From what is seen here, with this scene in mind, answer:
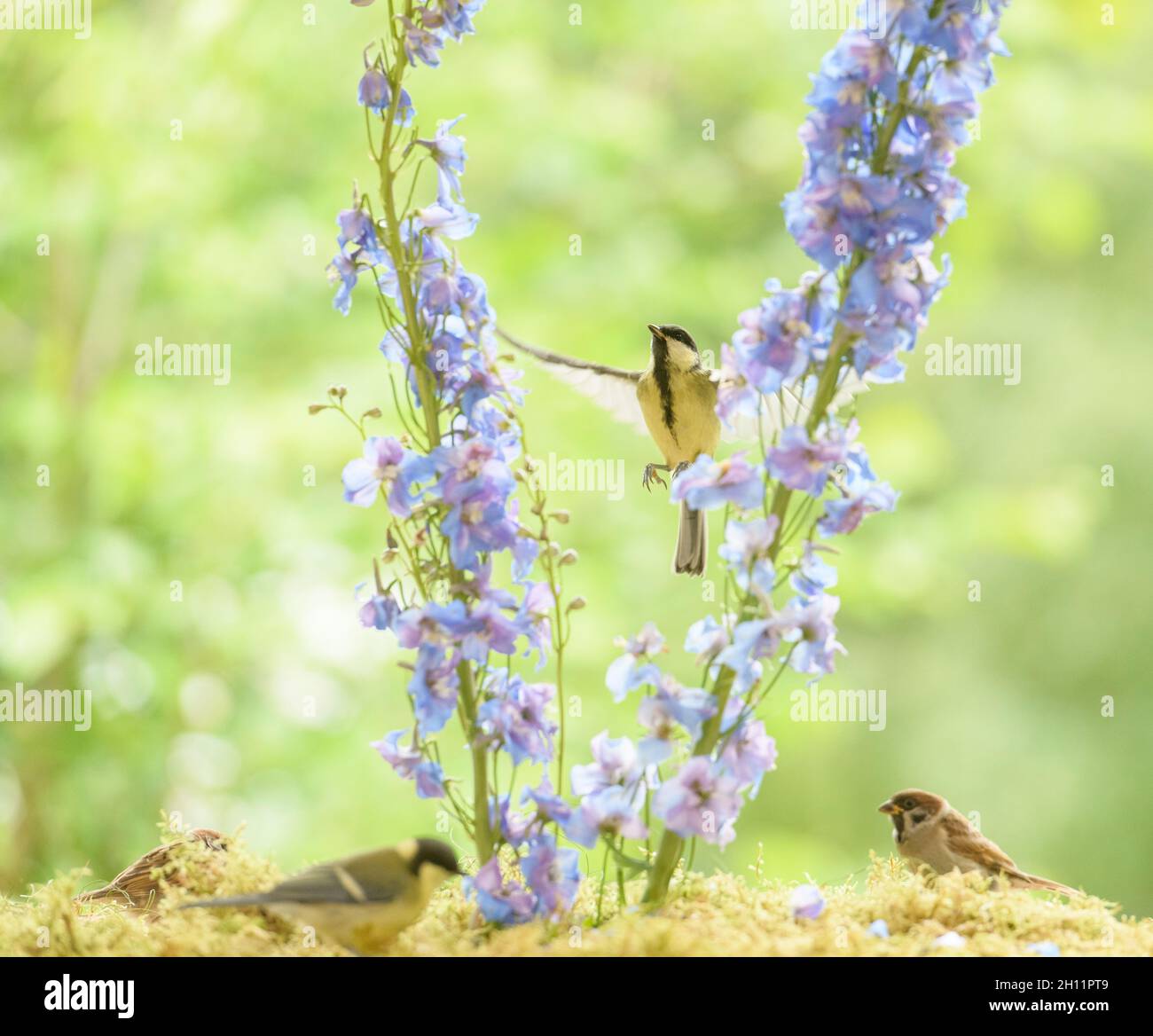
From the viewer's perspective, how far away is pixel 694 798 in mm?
1369

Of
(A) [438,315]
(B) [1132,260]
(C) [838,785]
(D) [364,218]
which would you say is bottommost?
(C) [838,785]

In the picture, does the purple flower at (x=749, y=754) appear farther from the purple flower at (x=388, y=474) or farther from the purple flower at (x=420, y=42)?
the purple flower at (x=420, y=42)

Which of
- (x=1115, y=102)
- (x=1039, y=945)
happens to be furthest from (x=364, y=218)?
(x=1115, y=102)

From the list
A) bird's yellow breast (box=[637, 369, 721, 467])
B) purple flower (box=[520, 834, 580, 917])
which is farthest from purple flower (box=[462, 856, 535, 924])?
bird's yellow breast (box=[637, 369, 721, 467])

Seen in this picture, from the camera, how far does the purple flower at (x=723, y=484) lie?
53.2 inches

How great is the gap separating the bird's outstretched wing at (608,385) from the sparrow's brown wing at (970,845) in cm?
117

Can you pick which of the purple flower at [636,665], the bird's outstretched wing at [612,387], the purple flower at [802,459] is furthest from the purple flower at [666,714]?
the bird's outstretched wing at [612,387]

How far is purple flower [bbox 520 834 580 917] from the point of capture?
1446 millimetres

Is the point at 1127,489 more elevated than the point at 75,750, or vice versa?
the point at 1127,489

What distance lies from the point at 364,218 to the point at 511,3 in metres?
3.82

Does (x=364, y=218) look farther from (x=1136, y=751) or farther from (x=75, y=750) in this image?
(x=1136, y=751)

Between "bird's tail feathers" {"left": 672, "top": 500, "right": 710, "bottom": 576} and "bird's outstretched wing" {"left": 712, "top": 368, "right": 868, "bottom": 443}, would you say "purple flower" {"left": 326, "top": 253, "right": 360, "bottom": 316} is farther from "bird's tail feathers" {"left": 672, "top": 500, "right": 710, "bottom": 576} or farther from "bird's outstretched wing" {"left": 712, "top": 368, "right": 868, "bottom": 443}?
"bird's tail feathers" {"left": 672, "top": 500, "right": 710, "bottom": 576}
